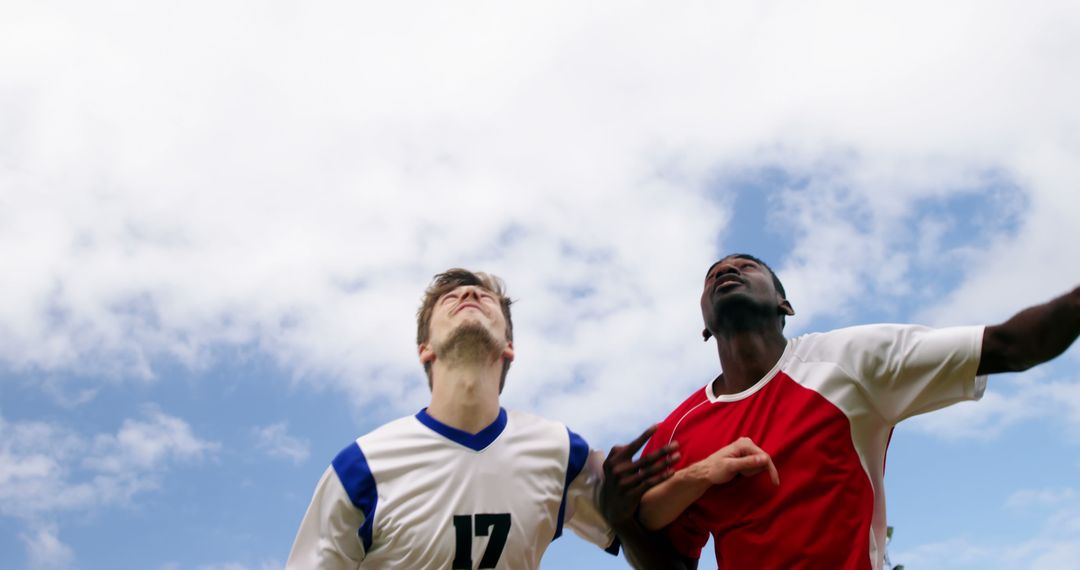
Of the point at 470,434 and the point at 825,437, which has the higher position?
the point at 470,434

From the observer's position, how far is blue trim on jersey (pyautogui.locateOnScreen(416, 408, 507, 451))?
20.0ft

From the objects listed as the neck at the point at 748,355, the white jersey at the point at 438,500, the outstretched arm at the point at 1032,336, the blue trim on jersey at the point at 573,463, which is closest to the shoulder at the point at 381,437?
the white jersey at the point at 438,500

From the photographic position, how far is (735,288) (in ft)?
22.0

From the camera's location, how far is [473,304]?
6680 mm

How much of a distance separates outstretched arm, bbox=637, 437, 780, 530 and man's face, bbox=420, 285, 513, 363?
1333 millimetres

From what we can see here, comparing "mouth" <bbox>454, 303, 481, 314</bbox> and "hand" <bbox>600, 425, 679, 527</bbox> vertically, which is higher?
"mouth" <bbox>454, 303, 481, 314</bbox>

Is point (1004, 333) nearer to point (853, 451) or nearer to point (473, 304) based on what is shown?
point (853, 451)

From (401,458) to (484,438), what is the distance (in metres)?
0.50

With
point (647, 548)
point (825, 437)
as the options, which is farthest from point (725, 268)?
point (647, 548)

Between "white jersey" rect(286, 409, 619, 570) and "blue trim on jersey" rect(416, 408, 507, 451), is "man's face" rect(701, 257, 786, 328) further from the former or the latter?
"blue trim on jersey" rect(416, 408, 507, 451)

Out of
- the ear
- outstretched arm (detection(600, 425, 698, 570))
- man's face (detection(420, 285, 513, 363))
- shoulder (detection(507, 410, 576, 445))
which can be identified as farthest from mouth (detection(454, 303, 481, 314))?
outstretched arm (detection(600, 425, 698, 570))

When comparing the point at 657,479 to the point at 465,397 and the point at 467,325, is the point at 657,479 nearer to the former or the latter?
the point at 465,397

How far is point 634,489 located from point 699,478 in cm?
40

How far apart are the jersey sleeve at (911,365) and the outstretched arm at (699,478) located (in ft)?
2.74
